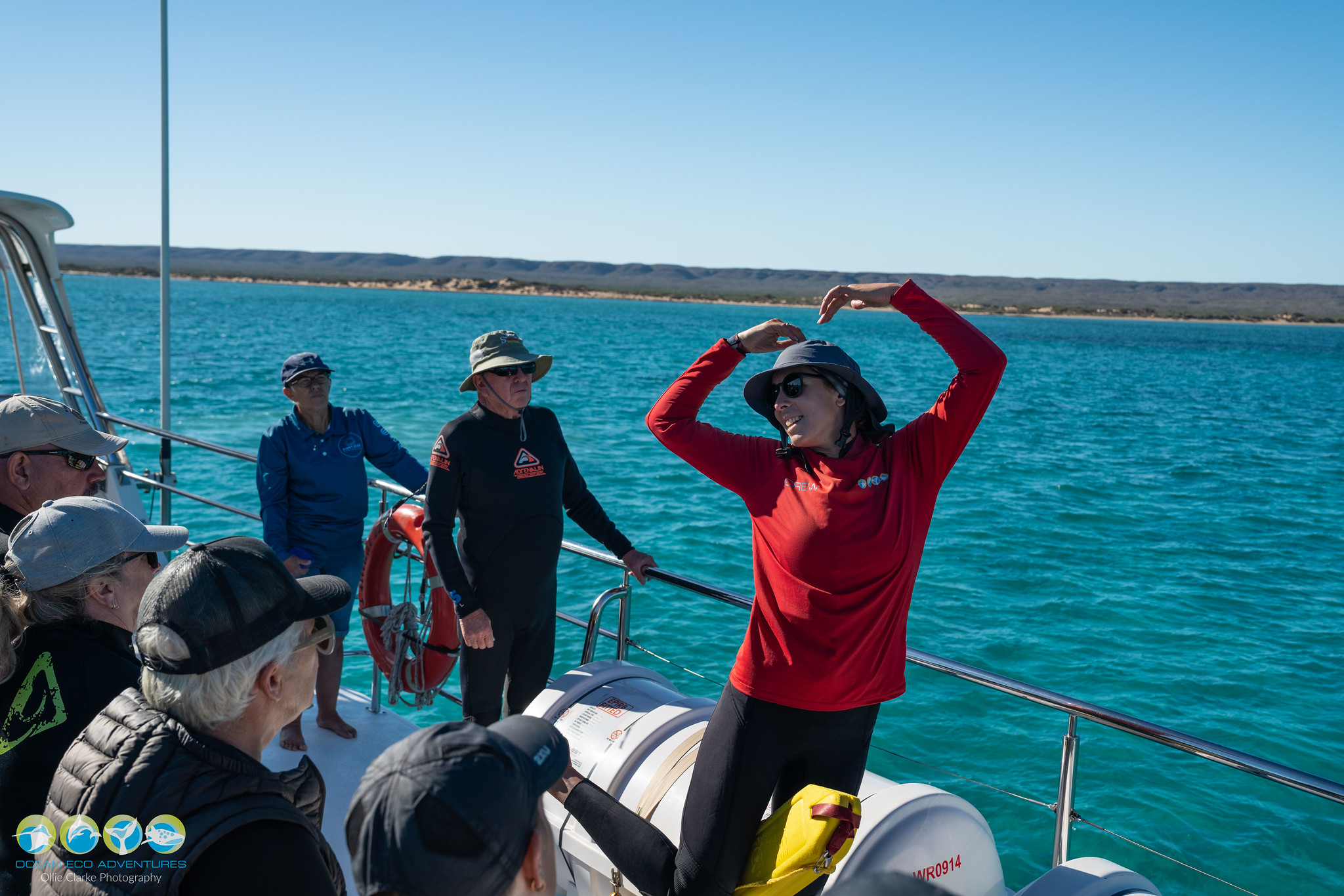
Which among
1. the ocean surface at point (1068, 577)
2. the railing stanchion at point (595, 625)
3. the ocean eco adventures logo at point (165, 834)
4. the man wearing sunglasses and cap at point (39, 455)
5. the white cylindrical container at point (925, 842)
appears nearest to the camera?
the ocean eco adventures logo at point (165, 834)

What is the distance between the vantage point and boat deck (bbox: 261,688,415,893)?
3025 millimetres

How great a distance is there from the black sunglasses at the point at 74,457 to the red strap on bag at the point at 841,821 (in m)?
2.45

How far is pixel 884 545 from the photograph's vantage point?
2.06 metres

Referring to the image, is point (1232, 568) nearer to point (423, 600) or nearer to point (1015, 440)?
point (1015, 440)

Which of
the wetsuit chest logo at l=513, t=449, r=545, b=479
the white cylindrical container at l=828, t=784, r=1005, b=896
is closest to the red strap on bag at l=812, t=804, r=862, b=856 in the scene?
the white cylindrical container at l=828, t=784, r=1005, b=896

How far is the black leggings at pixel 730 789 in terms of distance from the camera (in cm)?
205

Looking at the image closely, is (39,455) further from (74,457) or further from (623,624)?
(623,624)

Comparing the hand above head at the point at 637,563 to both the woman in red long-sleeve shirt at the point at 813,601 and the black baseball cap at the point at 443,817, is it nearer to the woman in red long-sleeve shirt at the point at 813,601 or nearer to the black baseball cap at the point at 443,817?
the woman in red long-sleeve shirt at the point at 813,601

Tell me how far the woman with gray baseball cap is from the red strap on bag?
130cm

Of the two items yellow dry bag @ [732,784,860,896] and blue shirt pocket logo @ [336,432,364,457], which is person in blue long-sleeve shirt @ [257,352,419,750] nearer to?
blue shirt pocket logo @ [336,432,364,457]

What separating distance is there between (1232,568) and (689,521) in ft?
24.4

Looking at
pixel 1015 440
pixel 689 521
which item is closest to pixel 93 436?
pixel 689 521

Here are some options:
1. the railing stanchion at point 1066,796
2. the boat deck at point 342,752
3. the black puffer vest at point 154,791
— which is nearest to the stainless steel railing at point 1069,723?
the railing stanchion at point 1066,796

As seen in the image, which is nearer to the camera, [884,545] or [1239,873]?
[884,545]
